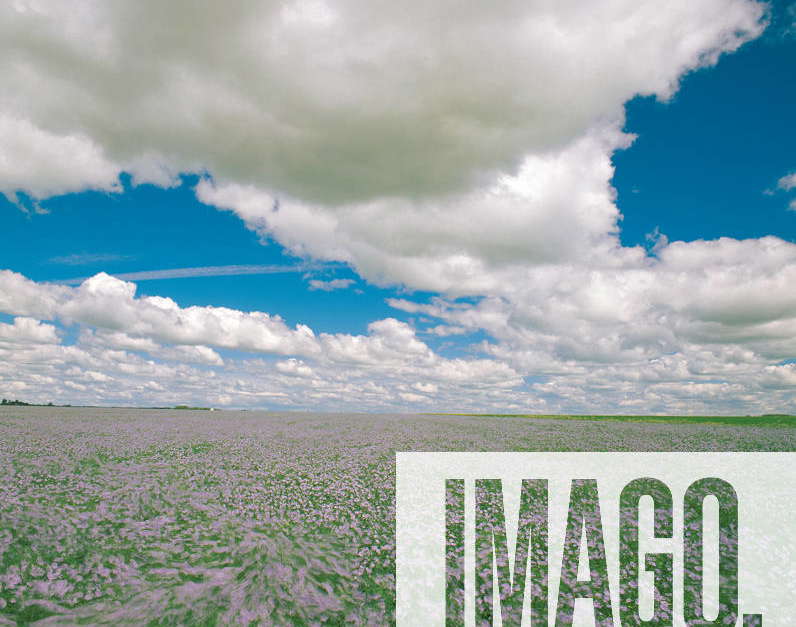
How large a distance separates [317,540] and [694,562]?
578 inches

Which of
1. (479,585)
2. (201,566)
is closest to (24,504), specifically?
(201,566)

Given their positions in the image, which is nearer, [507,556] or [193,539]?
[507,556]

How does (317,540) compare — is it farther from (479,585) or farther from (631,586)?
(631,586)

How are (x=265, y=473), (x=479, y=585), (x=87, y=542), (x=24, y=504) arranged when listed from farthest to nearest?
(x=265, y=473)
(x=24, y=504)
(x=87, y=542)
(x=479, y=585)

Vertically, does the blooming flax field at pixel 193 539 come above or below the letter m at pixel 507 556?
above

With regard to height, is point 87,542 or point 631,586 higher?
point 87,542

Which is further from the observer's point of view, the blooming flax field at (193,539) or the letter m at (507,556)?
the letter m at (507,556)

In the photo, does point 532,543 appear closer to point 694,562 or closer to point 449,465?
point 694,562

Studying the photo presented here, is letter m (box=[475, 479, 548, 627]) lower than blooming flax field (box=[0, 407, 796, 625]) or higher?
lower

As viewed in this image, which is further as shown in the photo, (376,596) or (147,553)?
(147,553)

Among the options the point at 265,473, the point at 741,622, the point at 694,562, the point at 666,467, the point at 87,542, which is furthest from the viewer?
the point at 666,467

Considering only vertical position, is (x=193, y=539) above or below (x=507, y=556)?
above

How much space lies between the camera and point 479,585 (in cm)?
1463

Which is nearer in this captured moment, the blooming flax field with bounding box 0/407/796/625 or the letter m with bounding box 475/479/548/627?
the blooming flax field with bounding box 0/407/796/625
